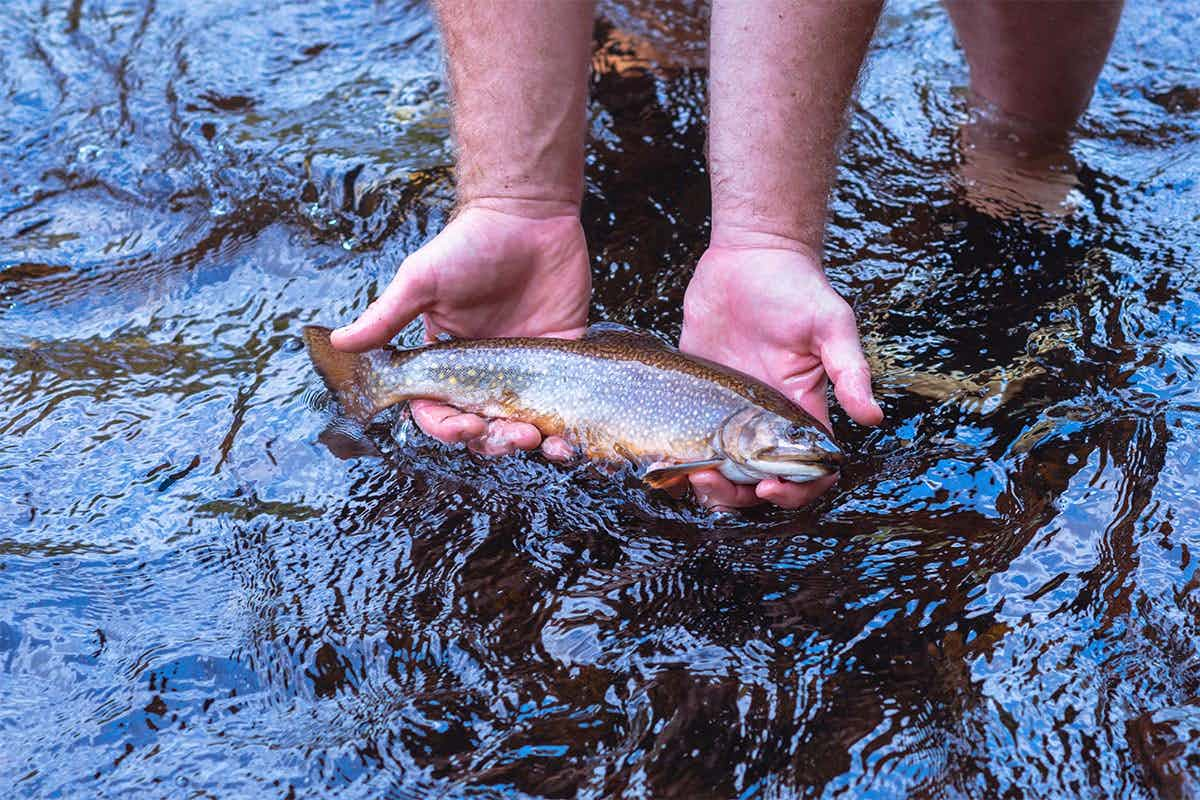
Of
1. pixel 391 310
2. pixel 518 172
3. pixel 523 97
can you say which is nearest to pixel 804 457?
pixel 391 310

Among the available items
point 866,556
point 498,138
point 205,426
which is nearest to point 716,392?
point 866,556

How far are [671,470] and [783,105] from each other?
1255 mm

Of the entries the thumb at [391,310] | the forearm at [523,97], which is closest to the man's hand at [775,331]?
the forearm at [523,97]

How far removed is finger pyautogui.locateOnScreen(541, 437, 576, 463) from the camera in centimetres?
376

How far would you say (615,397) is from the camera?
3.65 meters

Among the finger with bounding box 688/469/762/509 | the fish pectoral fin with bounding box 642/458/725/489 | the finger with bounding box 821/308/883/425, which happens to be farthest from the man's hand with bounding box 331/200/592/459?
the finger with bounding box 821/308/883/425

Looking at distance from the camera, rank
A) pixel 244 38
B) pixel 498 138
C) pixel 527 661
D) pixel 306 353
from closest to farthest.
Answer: pixel 527 661, pixel 498 138, pixel 306 353, pixel 244 38

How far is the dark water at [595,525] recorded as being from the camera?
115 inches

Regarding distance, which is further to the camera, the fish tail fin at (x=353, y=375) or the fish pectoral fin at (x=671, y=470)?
the fish tail fin at (x=353, y=375)

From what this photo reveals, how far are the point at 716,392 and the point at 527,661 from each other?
101 cm

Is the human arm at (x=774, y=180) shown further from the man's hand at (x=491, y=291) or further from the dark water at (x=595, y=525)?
the man's hand at (x=491, y=291)

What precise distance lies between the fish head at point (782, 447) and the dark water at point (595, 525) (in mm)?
270

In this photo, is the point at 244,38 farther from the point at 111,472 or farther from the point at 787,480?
the point at 787,480

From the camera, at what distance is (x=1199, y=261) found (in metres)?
4.53
